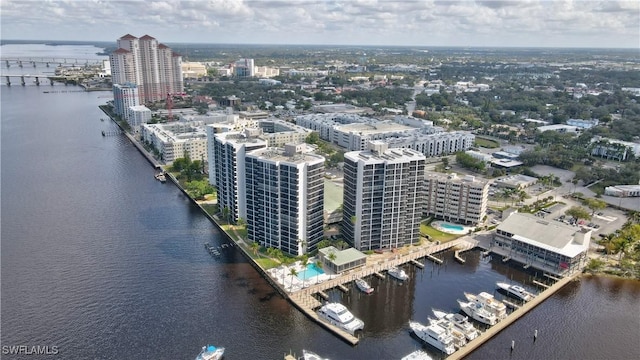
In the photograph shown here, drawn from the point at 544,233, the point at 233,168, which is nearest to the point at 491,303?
the point at 544,233

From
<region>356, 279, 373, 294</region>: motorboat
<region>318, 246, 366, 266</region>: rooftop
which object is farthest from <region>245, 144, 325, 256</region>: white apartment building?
<region>356, 279, 373, 294</region>: motorboat

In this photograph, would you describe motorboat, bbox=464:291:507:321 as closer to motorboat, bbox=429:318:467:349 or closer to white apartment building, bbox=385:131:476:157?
motorboat, bbox=429:318:467:349

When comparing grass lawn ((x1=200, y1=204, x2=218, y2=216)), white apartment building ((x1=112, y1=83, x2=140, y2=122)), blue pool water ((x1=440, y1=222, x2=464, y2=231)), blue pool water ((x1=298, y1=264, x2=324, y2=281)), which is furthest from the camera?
white apartment building ((x1=112, y1=83, x2=140, y2=122))

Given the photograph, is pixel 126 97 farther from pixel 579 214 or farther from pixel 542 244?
pixel 542 244

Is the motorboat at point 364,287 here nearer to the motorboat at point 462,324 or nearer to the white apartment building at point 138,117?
the motorboat at point 462,324

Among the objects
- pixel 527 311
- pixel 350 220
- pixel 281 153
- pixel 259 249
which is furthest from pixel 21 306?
pixel 527 311

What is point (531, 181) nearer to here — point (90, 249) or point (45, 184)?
point (90, 249)
